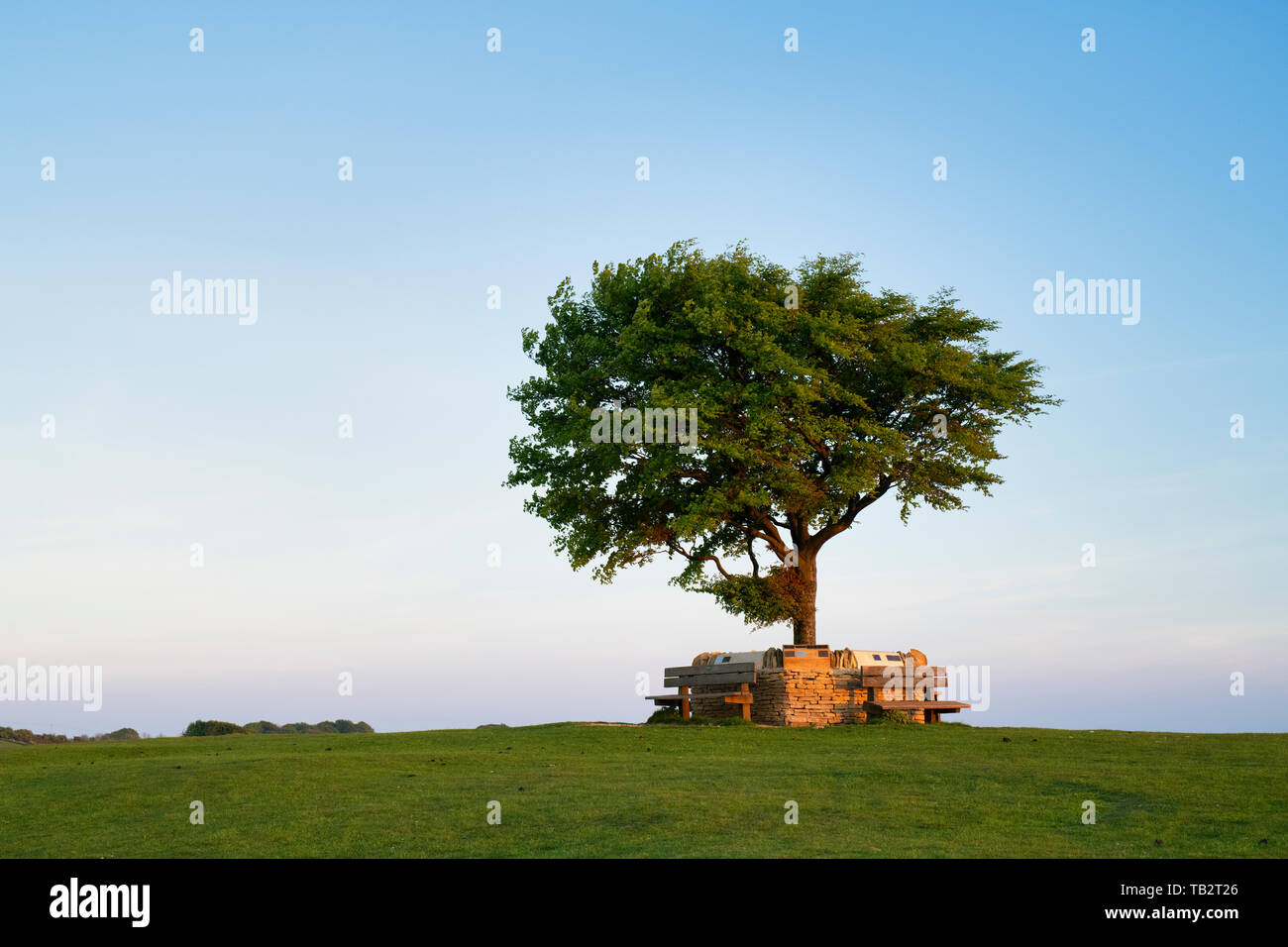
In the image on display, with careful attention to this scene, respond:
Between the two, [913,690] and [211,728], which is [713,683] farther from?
[211,728]

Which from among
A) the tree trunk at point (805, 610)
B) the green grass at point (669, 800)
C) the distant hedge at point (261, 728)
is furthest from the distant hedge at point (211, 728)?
the tree trunk at point (805, 610)

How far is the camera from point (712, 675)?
41781 mm

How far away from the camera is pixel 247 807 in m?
20.1

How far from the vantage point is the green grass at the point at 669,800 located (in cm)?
1620

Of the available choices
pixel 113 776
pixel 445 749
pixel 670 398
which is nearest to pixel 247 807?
pixel 113 776

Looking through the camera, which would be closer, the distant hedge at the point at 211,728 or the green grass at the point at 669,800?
the green grass at the point at 669,800

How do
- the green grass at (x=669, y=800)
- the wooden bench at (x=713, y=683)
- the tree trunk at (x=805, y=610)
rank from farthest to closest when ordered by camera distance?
the tree trunk at (x=805, y=610), the wooden bench at (x=713, y=683), the green grass at (x=669, y=800)

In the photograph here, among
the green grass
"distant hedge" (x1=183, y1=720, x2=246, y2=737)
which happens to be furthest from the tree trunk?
"distant hedge" (x1=183, y1=720, x2=246, y2=737)

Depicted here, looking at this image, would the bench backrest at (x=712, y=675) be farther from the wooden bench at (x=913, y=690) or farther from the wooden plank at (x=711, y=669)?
the wooden bench at (x=913, y=690)

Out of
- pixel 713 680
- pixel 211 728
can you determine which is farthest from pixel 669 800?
pixel 211 728

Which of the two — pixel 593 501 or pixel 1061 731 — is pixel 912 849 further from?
pixel 593 501

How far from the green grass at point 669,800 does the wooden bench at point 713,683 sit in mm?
8052

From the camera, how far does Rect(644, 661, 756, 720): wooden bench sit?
39.9m

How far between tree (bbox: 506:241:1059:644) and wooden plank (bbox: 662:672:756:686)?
2.64 m
